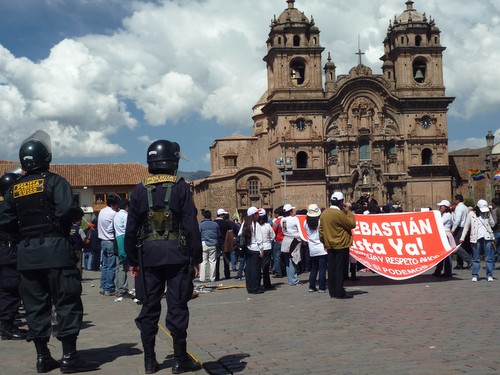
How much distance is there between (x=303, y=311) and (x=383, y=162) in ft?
164

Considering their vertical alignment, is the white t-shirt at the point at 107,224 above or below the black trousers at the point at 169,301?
above

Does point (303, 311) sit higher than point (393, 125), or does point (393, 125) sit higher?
point (393, 125)

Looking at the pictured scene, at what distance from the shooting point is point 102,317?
10.4 metres

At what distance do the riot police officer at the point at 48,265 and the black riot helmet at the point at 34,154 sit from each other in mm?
67

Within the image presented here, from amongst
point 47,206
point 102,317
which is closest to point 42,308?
point 47,206

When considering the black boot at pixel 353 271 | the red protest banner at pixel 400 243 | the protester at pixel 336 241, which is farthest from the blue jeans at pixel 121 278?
the black boot at pixel 353 271

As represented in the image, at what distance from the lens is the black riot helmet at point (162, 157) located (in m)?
6.42

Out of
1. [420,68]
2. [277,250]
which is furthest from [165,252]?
[420,68]

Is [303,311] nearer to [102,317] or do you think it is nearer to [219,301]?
[219,301]

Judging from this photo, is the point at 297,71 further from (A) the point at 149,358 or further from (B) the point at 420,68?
(A) the point at 149,358

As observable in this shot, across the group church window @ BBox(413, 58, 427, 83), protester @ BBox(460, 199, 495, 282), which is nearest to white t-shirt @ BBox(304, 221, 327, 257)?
protester @ BBox(460, 199, 495, 282)

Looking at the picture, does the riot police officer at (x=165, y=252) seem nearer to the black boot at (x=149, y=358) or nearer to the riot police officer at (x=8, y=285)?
the black boot at (x=149, y=358)

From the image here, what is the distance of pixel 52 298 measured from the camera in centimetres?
643

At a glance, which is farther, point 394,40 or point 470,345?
point 394,40
